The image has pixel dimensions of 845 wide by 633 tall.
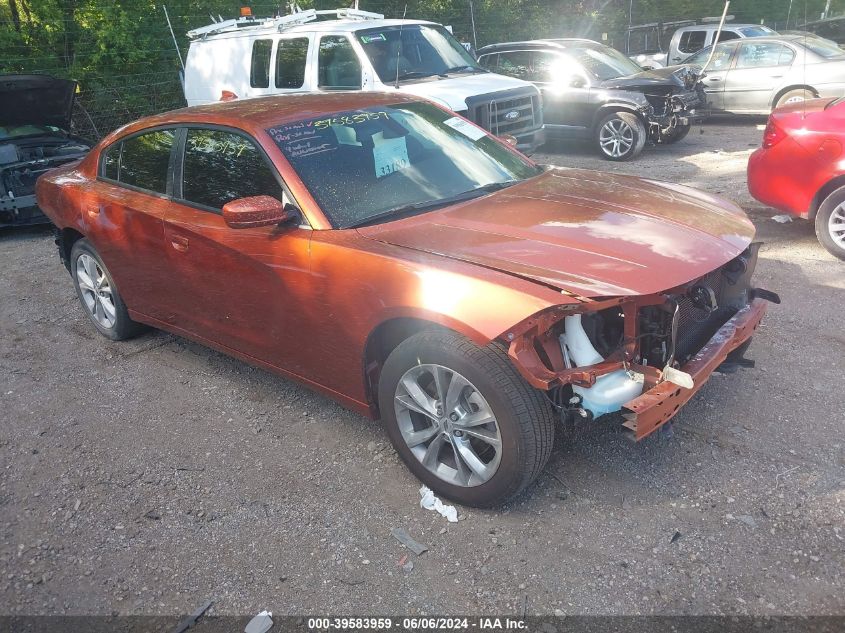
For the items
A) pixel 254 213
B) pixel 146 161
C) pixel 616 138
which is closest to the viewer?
pixel 254 213

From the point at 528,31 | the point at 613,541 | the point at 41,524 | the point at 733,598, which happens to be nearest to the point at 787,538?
the point at 733,598

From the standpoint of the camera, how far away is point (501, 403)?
110 inches

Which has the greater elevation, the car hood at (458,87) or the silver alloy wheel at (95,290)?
the car hood at (458,87)

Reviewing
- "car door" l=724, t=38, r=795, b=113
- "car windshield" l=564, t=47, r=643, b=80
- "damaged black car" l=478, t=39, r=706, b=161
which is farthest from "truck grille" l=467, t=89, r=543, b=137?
"car door" l=724, t=38, r=795, b=113

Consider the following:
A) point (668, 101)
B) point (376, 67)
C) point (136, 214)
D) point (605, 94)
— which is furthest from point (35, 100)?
point (668, 101)

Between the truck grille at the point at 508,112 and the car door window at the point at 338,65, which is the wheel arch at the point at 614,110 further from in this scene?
the car door window at the point at 338,65

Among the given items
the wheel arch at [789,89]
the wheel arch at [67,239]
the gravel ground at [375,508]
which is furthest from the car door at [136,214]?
the wheel arch at [789,89]

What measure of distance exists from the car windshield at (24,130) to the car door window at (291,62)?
2.99 metres

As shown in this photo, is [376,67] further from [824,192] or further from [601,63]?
[824,192]

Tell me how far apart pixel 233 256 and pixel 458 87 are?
18.3 feet

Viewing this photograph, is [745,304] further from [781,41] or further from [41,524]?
[781,41]

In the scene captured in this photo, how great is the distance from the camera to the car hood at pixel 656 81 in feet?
34.6

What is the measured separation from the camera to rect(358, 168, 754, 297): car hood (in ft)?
9.23

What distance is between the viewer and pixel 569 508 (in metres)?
3.10
